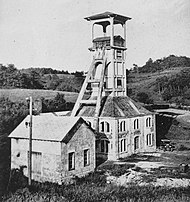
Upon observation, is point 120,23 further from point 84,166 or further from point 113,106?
point 84,166

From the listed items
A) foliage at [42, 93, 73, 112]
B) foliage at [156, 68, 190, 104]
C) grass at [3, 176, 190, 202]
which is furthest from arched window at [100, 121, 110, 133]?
foliage at [156, 68, 190, 104]

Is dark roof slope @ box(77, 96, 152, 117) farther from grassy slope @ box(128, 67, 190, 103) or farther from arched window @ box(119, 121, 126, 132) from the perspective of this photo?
grassy slope @ box(128, 67, 190, 103)

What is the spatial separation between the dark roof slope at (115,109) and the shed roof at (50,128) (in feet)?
21.2

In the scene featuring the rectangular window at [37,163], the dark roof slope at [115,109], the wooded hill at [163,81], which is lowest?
the rectangular window at [37,163]

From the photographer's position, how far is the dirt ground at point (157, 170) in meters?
17.5

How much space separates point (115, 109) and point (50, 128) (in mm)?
7924

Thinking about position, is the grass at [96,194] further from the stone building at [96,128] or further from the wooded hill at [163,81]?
the wooded hill at [163,81]

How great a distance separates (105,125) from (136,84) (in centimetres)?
3105

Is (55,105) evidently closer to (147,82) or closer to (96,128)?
(96,128)

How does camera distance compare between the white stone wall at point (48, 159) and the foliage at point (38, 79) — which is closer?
the white stone wall at point (48, 159)

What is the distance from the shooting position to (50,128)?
62.3 feet

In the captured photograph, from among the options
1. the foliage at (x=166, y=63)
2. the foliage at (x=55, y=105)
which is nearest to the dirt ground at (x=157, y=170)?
the foliage at (x=55, y=105)

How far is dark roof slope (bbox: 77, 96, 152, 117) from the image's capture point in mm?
25453

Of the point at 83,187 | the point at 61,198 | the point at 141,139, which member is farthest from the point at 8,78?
the point at 61,198
